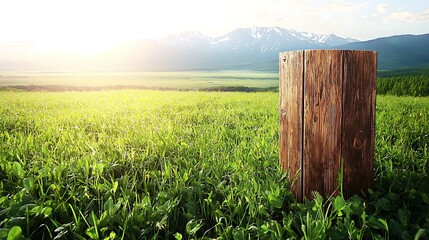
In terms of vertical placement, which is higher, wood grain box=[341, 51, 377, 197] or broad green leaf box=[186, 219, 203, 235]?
wood grain box=[341, 51, 377, 197]

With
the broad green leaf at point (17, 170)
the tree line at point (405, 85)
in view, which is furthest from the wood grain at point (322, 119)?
the tree line at point (405, 85)

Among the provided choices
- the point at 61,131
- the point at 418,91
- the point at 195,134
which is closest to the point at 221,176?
the point at 195,134

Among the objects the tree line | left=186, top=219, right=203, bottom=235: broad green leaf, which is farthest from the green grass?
the tree line

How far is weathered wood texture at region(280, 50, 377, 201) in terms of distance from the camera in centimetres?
234

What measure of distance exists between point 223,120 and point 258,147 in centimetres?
199

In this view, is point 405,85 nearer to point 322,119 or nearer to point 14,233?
point 322,119

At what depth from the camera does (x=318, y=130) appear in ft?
7.90

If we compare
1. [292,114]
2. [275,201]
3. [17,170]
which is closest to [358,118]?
[292,114]

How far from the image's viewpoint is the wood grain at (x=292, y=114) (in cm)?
243

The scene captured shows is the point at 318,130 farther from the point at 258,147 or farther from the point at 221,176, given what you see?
the point at 258,147

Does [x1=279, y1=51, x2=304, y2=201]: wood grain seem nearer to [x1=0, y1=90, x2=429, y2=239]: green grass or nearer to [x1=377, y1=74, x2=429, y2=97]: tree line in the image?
[x1=0, y1=90, x2=429, y2=239]: green grass

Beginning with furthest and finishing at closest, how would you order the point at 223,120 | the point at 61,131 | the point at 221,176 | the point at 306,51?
the point at 223,120 → the point at 61,131 → the point at 221,176 → the point at 306,51

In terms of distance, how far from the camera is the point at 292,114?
252 centimetres

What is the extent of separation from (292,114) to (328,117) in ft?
0.80
